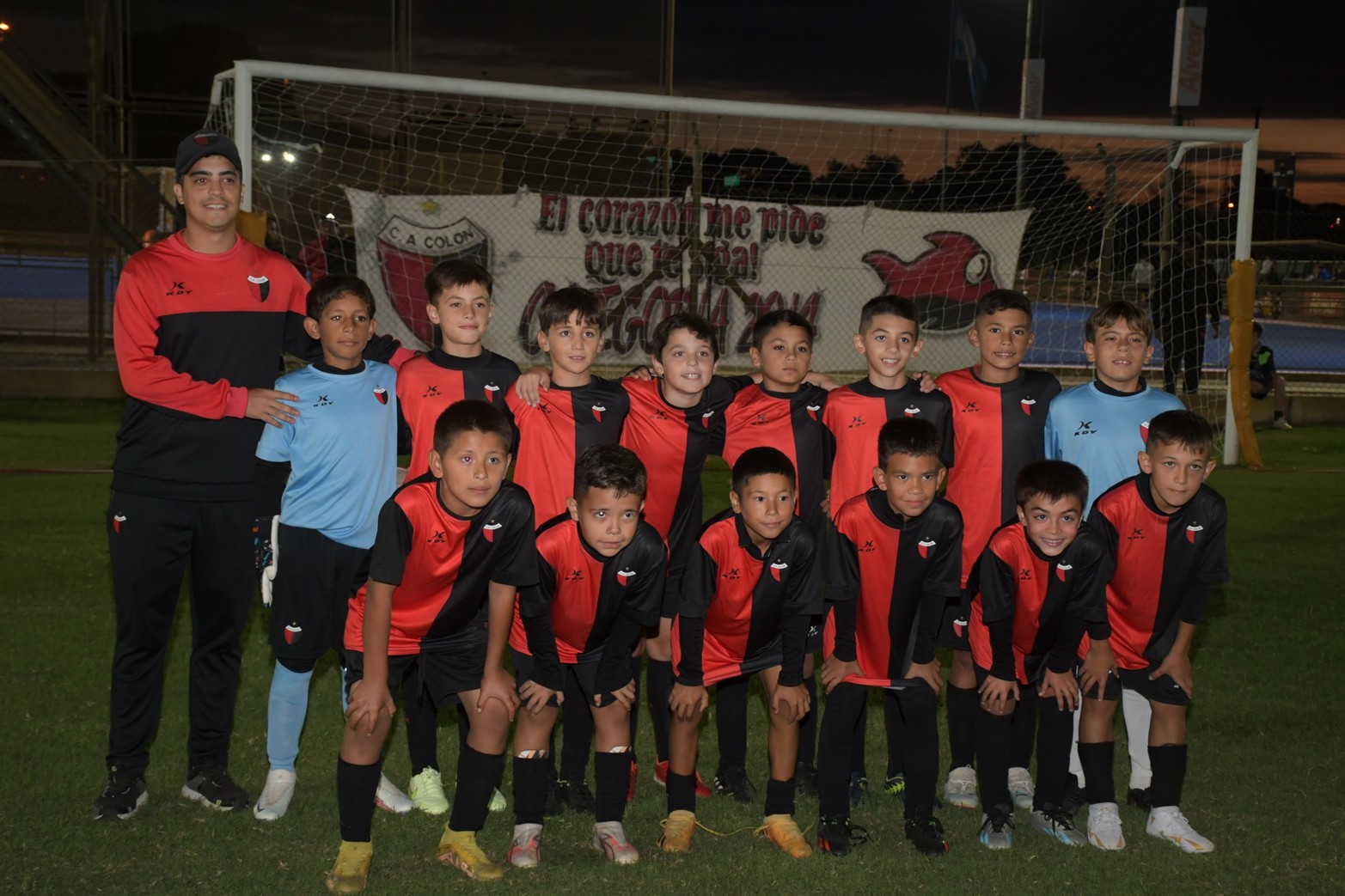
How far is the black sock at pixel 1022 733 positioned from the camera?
3955 mm

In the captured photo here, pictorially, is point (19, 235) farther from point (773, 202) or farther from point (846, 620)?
point (846, 620)

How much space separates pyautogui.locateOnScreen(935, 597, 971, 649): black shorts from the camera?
3943mm

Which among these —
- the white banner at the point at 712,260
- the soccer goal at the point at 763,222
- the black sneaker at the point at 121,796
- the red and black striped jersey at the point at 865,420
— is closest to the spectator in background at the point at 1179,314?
the soccer goal at the point at 763,222

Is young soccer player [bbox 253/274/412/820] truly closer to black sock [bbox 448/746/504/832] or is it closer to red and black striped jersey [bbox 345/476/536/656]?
red and black striped jersey [bbox 345/476/536/656]

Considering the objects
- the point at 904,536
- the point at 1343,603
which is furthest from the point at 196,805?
the point at 1343,603

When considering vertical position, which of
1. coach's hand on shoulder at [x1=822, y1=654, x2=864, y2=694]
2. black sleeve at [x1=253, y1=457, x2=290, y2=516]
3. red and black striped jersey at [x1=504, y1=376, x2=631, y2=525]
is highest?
red and black striped jersey at [x1=504, y1=376, x2=631, y2=525]

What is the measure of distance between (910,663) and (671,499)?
3.26 feet

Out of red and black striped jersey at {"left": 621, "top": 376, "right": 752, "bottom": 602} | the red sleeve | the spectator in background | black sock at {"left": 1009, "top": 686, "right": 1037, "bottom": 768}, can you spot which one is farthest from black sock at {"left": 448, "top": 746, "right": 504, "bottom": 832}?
the spectator in background

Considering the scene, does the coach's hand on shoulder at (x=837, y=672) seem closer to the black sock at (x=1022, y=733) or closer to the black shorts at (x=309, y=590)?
the black sock at (x=1022, y=733)

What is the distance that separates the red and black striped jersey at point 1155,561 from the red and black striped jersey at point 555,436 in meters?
1.63

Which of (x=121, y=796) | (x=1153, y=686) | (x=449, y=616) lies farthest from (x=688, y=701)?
(x=121, y=796)

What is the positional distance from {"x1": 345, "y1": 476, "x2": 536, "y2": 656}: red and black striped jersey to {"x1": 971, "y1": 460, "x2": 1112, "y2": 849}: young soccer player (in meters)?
1.47

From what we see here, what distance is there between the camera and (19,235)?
18.4 metres

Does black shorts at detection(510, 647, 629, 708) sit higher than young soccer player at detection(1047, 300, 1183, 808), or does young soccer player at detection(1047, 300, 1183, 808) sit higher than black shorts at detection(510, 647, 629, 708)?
young soccer player at detection(1047, 300, 1183, 808)
